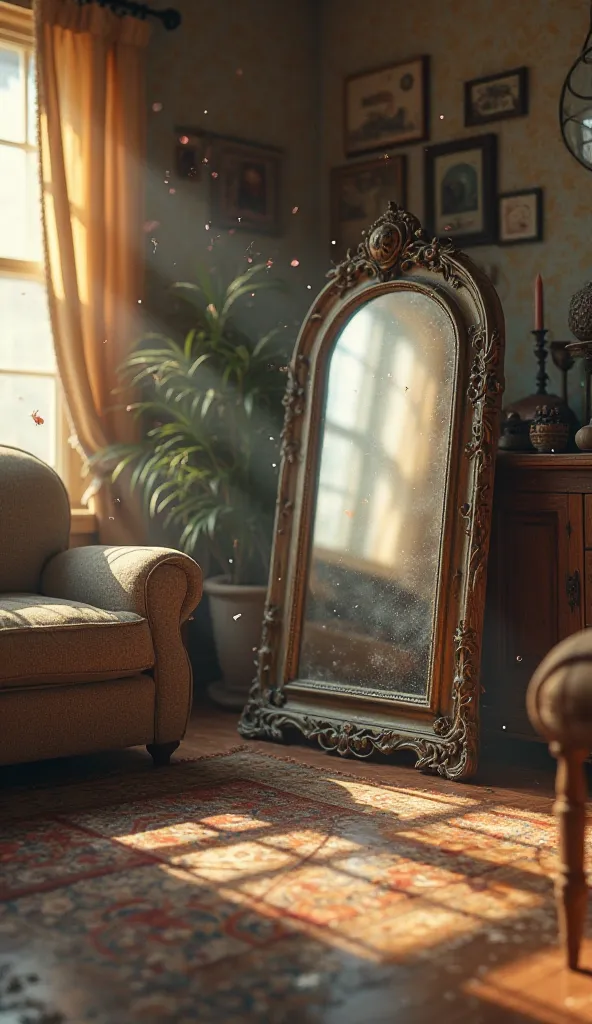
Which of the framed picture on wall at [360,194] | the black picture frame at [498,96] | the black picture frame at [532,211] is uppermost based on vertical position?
the black picture frame at [498,96]

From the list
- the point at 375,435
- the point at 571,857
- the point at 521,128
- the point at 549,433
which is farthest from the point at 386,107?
the point at 571,857

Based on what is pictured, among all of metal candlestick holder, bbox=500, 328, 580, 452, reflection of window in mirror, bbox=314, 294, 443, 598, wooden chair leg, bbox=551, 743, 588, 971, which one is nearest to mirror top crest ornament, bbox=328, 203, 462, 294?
reflection of window in mirror, bbox=314, 294, 443, 598

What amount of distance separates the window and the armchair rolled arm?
2.72 ft

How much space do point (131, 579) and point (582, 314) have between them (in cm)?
155

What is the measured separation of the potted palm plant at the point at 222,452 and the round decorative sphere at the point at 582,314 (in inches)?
40.7

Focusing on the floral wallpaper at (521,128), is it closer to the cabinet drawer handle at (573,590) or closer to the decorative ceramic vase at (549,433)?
the decorative ceramic vase at (549,433)

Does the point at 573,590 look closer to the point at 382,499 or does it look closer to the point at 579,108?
the point at 382,499

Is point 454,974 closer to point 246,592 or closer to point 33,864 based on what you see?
point 33,864

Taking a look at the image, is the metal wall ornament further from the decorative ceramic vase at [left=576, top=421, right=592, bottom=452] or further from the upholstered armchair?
the upholstered armchair

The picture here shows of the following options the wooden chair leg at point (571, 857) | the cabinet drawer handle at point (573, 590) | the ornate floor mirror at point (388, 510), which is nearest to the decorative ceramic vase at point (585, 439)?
the ornate floor mirror at point (388, 510)

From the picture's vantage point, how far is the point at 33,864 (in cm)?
238

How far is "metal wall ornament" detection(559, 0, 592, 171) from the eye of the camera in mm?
3648

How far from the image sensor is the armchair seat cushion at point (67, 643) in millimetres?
2916

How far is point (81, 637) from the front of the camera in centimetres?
302
